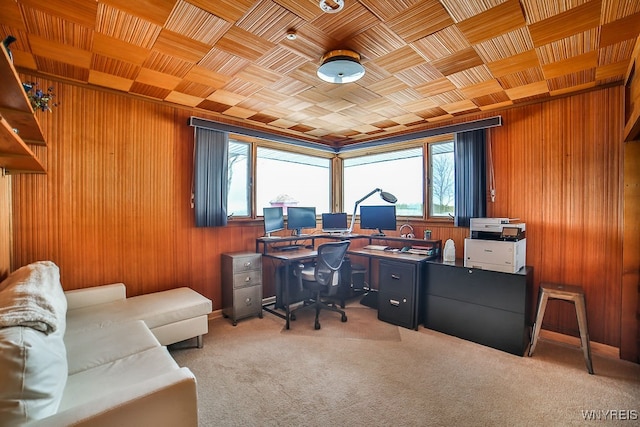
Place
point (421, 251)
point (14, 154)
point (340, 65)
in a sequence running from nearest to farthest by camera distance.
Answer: point (14, 154) < point (340, 65) < point (421, 251)

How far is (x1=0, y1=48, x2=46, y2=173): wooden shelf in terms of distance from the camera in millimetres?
→ 1301

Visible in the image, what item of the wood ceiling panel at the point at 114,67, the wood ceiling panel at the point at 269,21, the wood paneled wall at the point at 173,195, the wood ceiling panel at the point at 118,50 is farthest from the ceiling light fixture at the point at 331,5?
the wood paneled wall at the point at 173,195

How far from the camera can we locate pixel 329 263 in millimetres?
3389

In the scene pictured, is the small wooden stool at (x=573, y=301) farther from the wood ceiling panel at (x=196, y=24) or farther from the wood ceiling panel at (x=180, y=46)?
the wood ceiling panel at (x=180, y=46)

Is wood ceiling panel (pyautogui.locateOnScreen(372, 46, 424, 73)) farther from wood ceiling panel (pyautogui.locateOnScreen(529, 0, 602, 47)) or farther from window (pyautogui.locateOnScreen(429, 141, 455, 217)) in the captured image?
window (pyautogui.locateOnScreen(429, 141, 455, 217))

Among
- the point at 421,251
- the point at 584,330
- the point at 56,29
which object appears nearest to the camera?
the point at 56,29

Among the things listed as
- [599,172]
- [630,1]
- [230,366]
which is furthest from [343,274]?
[630,1]

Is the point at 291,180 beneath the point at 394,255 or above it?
above

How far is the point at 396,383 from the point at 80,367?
211cm

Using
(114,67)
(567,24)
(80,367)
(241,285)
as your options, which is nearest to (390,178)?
(241,285)

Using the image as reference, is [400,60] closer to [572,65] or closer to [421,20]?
[421,20]

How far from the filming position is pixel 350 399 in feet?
6.83

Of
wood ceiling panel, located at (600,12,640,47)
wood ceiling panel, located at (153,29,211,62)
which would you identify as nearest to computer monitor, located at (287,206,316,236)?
wood ceiling panel, located at (153,29,211,62)

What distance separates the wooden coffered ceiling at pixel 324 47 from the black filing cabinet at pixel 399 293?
1.91 metres
